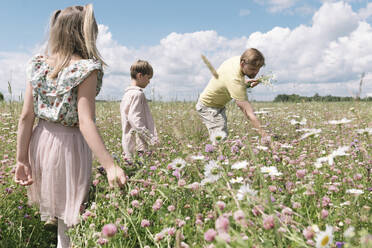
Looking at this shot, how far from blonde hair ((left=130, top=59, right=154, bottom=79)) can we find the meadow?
5.32 feet

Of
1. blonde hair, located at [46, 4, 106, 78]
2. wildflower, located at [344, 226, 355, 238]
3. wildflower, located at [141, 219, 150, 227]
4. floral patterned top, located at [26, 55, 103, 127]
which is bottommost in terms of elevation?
wildflower, located at [141, 219, 150, 227]

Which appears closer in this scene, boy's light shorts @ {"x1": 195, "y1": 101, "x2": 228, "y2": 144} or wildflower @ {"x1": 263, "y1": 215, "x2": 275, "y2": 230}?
wildflower @ {"x1": 263, "y1": 215, "x2": 275, "y2": 230}

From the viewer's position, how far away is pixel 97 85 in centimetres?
253

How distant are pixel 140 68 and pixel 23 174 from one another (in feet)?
9.01

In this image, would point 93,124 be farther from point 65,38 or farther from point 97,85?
point 65,38

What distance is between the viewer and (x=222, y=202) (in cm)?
153

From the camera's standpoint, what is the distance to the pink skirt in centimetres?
254

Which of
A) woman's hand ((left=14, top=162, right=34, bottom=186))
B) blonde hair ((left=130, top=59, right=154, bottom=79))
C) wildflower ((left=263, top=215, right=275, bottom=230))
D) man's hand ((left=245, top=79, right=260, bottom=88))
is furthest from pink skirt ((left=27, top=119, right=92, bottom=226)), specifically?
man's hand ((left=245, top=79, right=260, bottom=88))

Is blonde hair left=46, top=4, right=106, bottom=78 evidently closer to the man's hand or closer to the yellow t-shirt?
the yellow t-shirt

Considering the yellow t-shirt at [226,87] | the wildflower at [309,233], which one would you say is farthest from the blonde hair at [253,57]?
the wildflower at [309,233]

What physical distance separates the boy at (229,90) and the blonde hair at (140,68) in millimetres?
1022

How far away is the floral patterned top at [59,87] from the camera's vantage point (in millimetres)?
2350

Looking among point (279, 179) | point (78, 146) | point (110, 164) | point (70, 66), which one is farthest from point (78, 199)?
point (279, 179)

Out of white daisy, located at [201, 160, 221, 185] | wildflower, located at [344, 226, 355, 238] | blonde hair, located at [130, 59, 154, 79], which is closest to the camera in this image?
wildflower, located at [344, 226, 355, 238]
